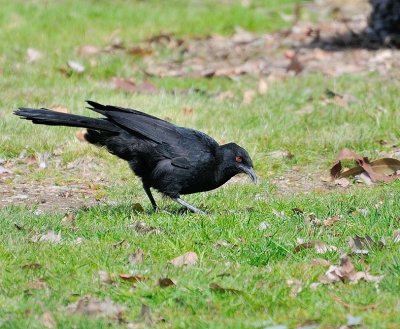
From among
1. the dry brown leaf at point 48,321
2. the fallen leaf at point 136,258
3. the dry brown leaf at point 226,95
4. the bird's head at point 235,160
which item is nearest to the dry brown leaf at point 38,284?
the dry brown leaf at point 48,321

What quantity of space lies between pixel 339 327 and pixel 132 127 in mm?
3233

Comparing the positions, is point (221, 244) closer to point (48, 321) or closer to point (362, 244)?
point (362, 244)

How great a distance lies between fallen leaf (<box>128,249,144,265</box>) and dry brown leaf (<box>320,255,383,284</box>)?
48.4 inches

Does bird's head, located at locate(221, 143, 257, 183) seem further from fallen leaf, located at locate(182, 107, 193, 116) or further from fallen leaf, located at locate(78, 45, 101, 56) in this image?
fallen leaf, located at locate(78, 45, 101, 56)

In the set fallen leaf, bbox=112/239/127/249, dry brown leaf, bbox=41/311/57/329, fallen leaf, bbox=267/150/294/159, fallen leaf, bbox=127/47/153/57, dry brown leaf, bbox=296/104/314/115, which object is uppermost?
dry brown leaf, bbox=41/311/57/329

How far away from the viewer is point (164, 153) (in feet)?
25.5

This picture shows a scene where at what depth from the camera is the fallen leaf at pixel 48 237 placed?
6512mm

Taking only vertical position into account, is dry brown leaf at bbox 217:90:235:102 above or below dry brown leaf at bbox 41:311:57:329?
below

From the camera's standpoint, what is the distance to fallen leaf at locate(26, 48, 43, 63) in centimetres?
1321

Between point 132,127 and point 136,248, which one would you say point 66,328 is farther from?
point 132,127

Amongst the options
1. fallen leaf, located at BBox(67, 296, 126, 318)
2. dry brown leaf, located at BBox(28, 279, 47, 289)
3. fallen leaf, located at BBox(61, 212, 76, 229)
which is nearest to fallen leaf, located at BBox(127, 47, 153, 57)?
fallen leaf, located at BBox(61, 212, 76, 229)

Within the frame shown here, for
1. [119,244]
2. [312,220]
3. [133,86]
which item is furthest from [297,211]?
[133,86]

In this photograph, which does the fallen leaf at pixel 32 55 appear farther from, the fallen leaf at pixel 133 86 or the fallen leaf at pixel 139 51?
the fallen leaf at pixel 133 86

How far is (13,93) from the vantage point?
1131cm
